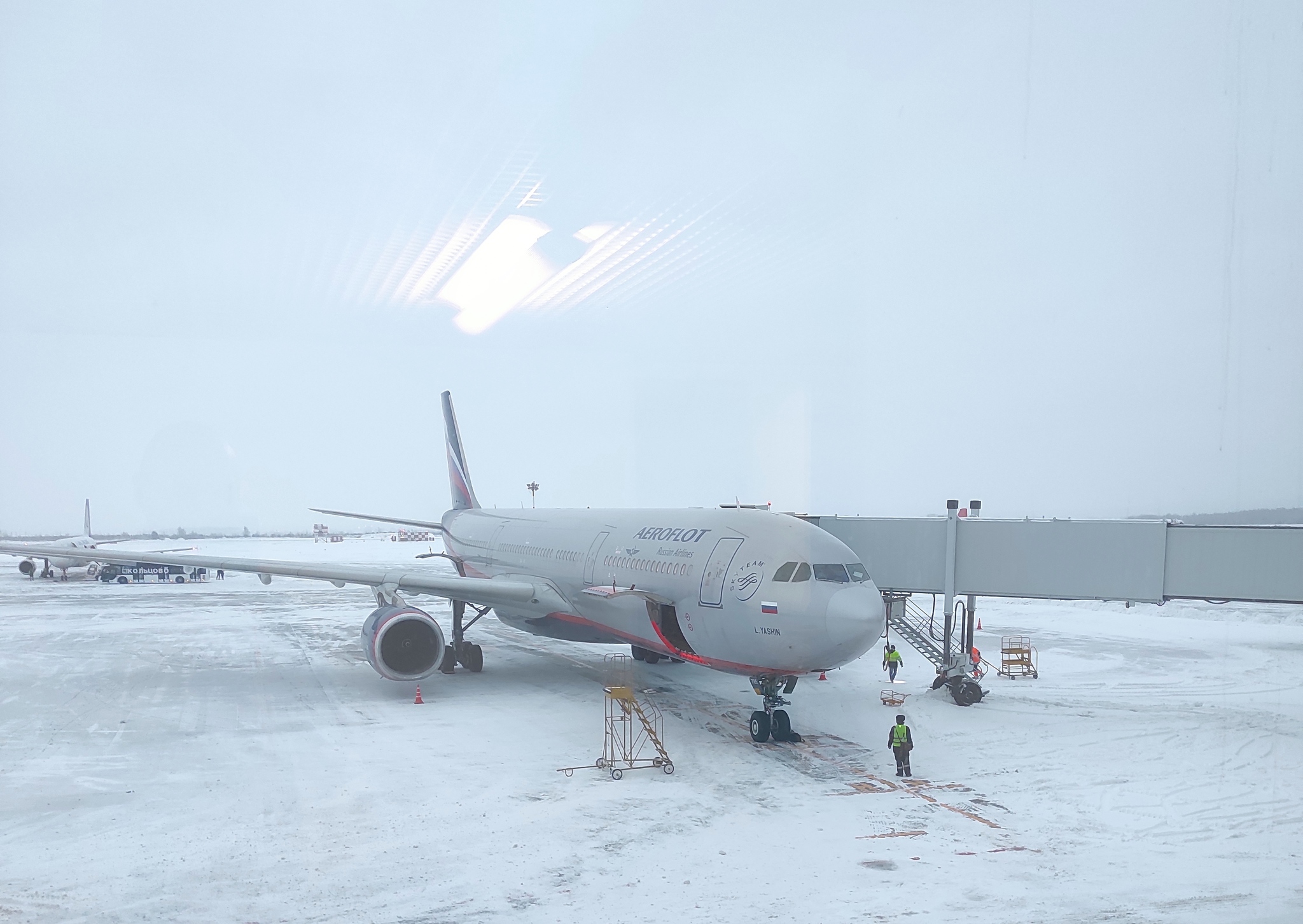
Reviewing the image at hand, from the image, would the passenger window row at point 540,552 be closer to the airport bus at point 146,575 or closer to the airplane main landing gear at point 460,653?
the airplane main landing gear at point 460,653

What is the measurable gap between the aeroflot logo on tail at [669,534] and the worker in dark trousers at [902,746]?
496 cm

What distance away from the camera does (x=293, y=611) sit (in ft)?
126

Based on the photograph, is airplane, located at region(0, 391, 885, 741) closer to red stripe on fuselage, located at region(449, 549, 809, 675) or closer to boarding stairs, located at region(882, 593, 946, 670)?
red stripe on fuselage, located at region(449, 549, 809, 675)

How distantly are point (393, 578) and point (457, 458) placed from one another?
48.6 feet

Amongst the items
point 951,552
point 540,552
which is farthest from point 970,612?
point 540,552

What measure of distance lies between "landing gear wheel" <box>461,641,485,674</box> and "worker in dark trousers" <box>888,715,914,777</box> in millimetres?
12461

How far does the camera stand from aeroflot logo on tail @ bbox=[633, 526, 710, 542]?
16.7 m

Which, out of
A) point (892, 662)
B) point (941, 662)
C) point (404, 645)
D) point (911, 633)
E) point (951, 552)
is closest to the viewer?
point (404, 645)

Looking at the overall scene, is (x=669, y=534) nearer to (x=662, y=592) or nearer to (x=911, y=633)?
(x=662, y=592)

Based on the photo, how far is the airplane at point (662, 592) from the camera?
13578mm

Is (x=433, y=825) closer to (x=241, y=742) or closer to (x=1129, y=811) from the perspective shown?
(x=241, y=742)

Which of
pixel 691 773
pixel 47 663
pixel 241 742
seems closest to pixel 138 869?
pixel 241 742

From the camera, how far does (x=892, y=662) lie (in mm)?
21828

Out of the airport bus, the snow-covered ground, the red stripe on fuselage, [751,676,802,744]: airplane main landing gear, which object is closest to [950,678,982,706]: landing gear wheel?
the snow-covered ground
